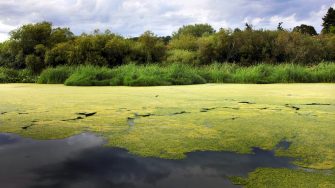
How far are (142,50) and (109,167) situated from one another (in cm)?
1006

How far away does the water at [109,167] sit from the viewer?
170 centimetres

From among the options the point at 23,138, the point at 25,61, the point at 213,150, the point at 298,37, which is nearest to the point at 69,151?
the point at 23,138

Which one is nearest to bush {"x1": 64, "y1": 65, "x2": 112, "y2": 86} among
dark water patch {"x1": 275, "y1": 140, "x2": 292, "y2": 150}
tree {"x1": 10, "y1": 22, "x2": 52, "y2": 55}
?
tree {"x1": 10, "y1": 22, "x2": 52, "y2": 55}

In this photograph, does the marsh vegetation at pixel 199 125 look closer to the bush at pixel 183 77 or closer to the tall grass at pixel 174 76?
the tall grass at pixel 174 76

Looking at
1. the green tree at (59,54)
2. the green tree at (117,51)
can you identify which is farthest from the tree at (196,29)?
the green tree at (59,54)

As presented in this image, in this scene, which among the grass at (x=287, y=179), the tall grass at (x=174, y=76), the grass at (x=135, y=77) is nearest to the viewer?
the grass at (x=287, y=179)

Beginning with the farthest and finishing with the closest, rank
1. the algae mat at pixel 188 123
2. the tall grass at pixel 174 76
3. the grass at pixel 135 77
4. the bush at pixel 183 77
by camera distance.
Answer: the bush at pixel 183 77, the tall grass at pixel 174 76, the grass at pixel 135 77, the algae mat at pixel 188 123

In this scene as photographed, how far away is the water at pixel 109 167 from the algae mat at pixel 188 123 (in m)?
0.14

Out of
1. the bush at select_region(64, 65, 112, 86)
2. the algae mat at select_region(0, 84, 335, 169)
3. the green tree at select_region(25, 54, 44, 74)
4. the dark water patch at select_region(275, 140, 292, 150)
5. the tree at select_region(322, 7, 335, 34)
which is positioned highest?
the tree at select_region(322, 7, 335, 34)

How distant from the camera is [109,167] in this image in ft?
6.34

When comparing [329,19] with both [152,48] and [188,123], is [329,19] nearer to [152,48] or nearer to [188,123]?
[152,48]

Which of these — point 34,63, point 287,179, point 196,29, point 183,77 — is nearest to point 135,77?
point 183,77

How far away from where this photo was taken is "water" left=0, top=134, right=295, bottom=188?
170 centimetres

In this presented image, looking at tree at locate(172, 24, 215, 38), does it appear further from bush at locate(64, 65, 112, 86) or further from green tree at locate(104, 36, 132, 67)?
bush at locate(64, 65, 112, 86)
